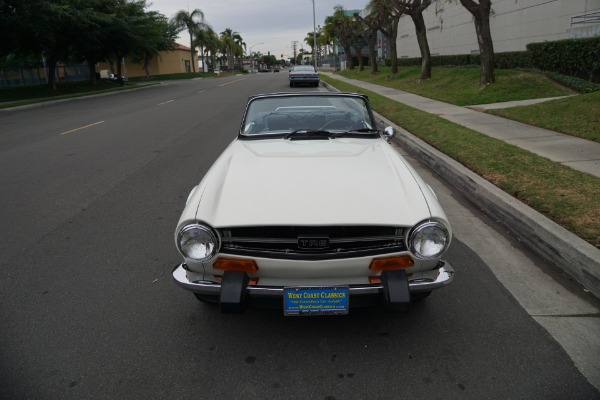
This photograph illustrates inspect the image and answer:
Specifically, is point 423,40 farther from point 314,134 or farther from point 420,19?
point 314,134

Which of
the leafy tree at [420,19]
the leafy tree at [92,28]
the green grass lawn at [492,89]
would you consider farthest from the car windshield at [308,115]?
the leafy tree at [92,28]

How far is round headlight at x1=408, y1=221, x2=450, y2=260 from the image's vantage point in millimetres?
2643

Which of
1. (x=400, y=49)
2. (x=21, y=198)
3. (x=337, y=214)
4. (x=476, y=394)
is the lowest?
(x=476, y=394)

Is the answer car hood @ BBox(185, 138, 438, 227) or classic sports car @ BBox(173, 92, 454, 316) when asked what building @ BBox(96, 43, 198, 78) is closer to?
car hood @ BBox(185, 138, 438, 227)

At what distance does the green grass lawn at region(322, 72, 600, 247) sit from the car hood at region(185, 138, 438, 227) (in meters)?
2.01

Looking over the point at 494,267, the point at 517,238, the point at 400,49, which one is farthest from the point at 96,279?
the point at 400,49

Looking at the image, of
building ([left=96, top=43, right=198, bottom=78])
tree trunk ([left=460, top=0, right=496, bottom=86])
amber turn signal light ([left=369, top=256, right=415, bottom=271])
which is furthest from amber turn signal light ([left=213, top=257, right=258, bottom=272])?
building ([left=96, top=43, right=198, bottom=78])

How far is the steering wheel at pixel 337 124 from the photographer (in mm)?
4402

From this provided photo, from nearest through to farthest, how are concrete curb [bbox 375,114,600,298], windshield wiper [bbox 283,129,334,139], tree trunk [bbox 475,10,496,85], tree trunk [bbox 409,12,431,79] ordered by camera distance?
1. concrete curb [bbox 375,114,600,298]
2. windshield wiper [bbox 283,129,334,139]
3. tree trunk [bbox 475,10,496,85]
4. tree trunk [bbox 409,12,431,79]

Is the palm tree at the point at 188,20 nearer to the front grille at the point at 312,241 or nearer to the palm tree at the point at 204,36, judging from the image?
the palm tree at the point at 204,36

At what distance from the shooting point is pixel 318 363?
8.95ft

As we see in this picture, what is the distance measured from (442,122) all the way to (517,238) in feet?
22.9

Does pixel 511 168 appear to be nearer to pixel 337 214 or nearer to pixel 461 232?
pixel 461 232

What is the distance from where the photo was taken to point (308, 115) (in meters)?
4.57
